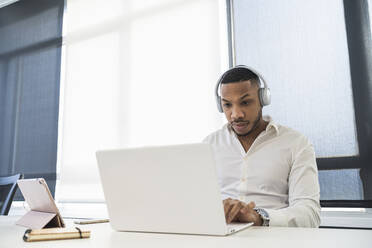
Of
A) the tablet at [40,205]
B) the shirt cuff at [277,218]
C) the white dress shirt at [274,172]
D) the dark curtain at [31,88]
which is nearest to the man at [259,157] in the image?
the white dress shirt at [274,172]

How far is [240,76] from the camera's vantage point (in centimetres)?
156

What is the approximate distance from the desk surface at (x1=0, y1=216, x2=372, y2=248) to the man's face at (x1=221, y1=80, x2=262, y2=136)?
69 centimetres

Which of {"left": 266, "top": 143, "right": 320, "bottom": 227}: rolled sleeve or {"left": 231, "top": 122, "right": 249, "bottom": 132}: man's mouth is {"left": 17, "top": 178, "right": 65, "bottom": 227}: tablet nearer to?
{"left": 266, "top": 143, "right": 320, "bottom": 227}: rolled sleeve

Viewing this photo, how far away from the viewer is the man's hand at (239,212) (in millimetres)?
986

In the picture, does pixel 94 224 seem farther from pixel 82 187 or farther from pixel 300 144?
pixel 82 187

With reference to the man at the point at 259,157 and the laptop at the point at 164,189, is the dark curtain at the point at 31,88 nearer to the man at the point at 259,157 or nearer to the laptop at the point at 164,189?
the man at the point at 259,157

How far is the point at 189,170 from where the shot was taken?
80 centimetres

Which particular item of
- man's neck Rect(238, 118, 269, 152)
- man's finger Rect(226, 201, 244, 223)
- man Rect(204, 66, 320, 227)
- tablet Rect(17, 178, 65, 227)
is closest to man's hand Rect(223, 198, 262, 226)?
man's finger Rect(226, 201, 244, 223)

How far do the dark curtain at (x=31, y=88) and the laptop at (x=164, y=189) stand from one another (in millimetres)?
2069

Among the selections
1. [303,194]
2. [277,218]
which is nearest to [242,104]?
[303,194]

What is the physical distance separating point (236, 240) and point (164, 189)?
20 cm

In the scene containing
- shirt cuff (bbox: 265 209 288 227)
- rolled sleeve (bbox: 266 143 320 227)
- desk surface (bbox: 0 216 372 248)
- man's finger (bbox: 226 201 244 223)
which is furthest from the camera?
rolled sleeve (bbox: 266 143 320 227)

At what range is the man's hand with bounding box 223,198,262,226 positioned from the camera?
Answer: 0.99 meters

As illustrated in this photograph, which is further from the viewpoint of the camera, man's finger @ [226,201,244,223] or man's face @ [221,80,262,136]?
man's face @ [221,80,262,136]
